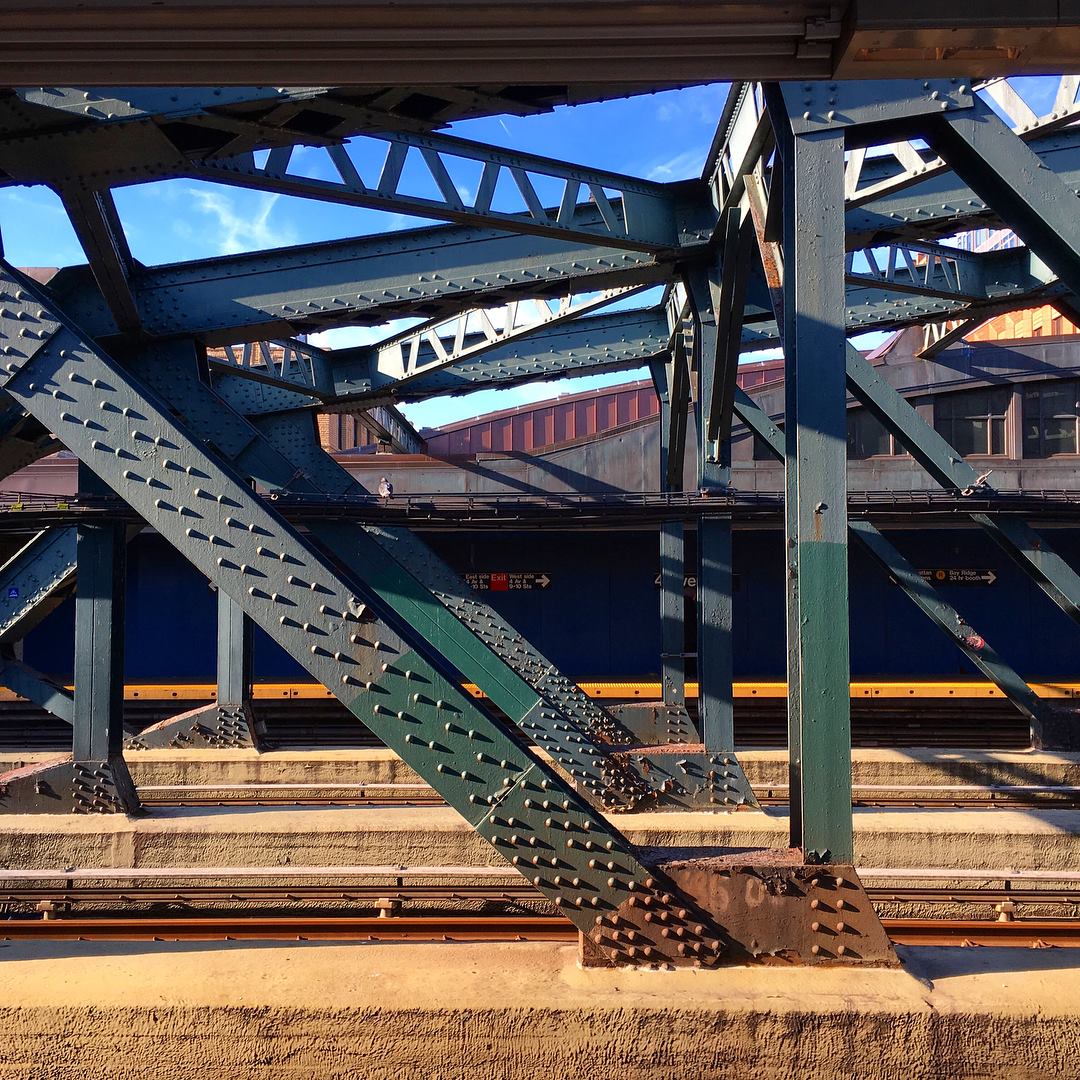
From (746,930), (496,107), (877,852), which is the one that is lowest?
(877,852)

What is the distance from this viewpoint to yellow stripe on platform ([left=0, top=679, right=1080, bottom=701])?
49.4 feet

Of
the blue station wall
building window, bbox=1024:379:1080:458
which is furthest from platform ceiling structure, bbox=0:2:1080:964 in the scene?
building window, bbox=1024:379:1080:458

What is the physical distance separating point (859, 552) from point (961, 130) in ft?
43.4

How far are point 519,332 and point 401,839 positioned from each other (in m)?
6.28

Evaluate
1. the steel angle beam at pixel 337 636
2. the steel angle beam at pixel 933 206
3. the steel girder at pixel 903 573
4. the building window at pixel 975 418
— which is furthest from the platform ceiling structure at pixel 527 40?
the building window at pixel 975 418

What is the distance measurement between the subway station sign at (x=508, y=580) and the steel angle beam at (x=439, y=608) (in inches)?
255

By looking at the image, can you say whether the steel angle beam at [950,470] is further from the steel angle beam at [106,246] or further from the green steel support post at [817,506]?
A: the steel angle beam at [106,246]

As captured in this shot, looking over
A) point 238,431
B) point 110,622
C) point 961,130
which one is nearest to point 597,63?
point 961,130

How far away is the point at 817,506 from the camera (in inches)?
176

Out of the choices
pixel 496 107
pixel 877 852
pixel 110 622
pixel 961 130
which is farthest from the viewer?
pixel 110 622

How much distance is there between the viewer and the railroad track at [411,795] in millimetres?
10906

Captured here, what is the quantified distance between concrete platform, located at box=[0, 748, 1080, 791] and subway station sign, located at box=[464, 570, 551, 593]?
19.9ft

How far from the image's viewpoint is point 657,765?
32.1 feet

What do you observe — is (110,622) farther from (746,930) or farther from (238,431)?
(746,930)
